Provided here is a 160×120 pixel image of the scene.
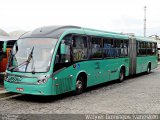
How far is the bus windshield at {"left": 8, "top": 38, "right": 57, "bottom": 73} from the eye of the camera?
10.6m

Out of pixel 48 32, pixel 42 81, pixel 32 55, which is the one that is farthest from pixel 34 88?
pixel 48 32

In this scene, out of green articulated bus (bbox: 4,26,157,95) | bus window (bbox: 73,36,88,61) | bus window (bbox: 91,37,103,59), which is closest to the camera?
green articulated bus (bbox: 4,26,157,95)

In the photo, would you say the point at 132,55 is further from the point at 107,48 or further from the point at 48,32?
the point at 48,32

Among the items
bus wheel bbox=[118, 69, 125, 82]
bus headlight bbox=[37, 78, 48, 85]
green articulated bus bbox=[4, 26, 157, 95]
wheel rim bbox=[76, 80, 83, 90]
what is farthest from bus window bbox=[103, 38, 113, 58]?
bus headlight bbox=[37, 78, 48, 85]

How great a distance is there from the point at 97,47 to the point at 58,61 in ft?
12.1

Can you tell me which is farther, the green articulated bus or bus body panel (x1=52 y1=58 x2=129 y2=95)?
bus body panel (x1=52 y1=58 x2=129 y2=95)

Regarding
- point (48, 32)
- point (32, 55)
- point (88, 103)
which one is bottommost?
point (88, 103)

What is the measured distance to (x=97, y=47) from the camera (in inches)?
559

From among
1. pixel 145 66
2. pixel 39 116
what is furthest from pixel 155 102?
pixel 145 66

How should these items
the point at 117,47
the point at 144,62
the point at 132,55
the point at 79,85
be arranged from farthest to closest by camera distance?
the point at 144,62
the point at 132,55
the point at 117,47
the point at 79,85

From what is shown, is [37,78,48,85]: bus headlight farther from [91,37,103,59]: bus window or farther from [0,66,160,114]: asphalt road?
[91,37,103,59]: bus window

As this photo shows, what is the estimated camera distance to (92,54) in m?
13.6

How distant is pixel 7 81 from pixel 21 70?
74 cm

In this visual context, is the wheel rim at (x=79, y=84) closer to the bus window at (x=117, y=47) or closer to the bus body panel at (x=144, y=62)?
the bus window at (x=117, y=47)
